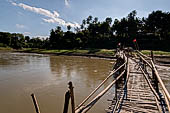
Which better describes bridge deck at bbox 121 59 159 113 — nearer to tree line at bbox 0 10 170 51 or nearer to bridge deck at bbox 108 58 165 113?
bridge deck at bbox 108 58 165 113

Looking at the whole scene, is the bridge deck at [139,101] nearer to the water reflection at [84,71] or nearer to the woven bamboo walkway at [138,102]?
the woven bamboo walkway at [138,102]

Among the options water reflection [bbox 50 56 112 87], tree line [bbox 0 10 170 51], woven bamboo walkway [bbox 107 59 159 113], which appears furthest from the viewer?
tree line [bbox 0 10 170 51]

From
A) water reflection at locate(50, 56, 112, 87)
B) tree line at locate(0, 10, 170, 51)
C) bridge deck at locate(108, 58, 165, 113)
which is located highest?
tree line at locate(0, 10, 170, 51)

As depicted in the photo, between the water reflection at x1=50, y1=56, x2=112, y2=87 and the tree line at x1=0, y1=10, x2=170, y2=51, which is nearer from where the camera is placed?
the water reflection at x1=50, y1=56, x2=112, y2=87

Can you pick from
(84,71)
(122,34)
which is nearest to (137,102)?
(84,71)

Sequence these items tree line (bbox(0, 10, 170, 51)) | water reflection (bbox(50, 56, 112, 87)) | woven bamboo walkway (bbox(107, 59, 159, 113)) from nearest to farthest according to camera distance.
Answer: woven bamboo walkway (bbox(107, 59, 159, 113)) → water reflection (bbox(50, 56, 112, 87)) → tree line (bbox(0, 10, 170, 51))

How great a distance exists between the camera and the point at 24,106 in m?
6.09

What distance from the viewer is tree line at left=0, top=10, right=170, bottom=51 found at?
3509cm

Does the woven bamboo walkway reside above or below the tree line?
below

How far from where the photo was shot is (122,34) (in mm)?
41500

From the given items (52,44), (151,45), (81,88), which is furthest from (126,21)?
(81,88)

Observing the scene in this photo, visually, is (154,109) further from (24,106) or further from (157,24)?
(157,24)

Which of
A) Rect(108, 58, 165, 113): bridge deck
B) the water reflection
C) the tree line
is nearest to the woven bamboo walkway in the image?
Rect(108, 58, 165, 113): bridge deck

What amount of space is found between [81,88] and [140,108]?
16.0ft
